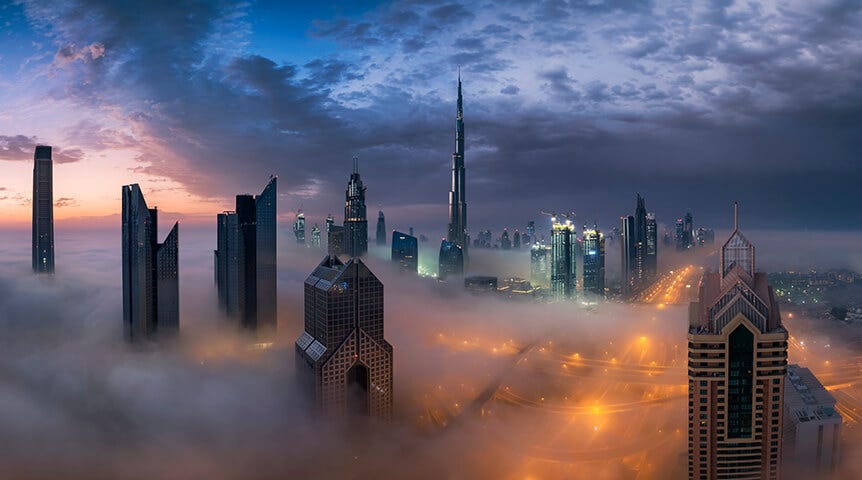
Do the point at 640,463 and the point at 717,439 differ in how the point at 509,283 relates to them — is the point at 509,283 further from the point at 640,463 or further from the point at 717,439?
the point at 717,439

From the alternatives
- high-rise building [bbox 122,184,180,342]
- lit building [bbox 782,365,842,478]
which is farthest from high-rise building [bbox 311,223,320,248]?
lit building [bbox 782,365,842,478]

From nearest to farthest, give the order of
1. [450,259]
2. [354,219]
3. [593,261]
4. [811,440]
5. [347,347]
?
[811,440]
[347,347]
[354,219]
[593,261]
[450,259]

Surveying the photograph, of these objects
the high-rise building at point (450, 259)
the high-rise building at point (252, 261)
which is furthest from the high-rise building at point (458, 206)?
the high-rise building at point (252, 261)

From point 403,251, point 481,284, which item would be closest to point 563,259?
point 481,284

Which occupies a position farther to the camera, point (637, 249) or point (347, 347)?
point (637, 249)

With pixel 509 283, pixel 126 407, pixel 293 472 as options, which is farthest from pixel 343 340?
pixel 509 283

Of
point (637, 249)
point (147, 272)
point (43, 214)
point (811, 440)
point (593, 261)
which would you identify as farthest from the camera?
point (637, 249)

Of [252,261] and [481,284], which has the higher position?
[252,261]

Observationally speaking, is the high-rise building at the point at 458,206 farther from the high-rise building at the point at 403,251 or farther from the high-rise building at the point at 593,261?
the high-rise building at the point at 593,261

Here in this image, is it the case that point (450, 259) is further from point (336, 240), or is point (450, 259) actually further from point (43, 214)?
point (43, 214)
